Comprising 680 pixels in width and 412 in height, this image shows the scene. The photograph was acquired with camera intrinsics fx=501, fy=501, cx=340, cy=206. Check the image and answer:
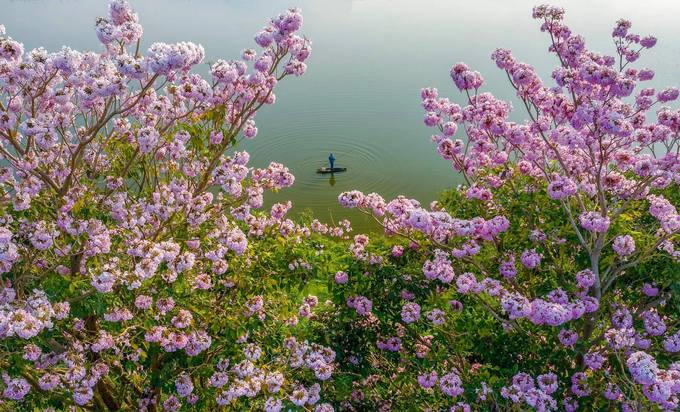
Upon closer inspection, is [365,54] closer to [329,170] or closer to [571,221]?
[329,170]

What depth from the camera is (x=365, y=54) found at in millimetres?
34000

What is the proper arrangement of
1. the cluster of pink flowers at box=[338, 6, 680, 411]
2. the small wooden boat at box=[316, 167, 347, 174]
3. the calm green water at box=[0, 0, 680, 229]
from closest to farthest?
the cluster of pink flowers at box=[338, 6, 680, 411] → the small wooden boat at box=[316, 167, 347, 174] → the calm green water at box=[0, 0, 680, 229]

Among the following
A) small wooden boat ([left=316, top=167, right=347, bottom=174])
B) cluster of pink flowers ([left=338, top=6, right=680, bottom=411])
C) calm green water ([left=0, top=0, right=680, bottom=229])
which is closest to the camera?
cluster of pink flowers ([left=338, top=6, right=680, bottom=411])

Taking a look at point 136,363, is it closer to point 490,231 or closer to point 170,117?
point 170,117

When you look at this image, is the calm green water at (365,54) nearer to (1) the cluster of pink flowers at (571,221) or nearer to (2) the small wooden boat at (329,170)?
(2) the small wooden boat at (329,170)

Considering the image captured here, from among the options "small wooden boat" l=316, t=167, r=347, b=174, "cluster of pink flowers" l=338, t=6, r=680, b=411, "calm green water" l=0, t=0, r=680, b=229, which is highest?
"calm green water" l=0, t=0, r=680, b=229

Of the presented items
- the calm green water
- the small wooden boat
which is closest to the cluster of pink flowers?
the calm green water

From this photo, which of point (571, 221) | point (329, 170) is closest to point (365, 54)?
point (329, 170)

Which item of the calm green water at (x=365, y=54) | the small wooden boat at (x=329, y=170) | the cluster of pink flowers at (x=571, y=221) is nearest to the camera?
the cluster of pink flowers at (x=571, y=221)

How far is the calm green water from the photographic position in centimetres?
2328

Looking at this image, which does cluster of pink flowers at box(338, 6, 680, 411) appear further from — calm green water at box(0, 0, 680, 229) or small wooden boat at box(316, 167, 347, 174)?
small wooden boat at box(316, 167, 347, 174)

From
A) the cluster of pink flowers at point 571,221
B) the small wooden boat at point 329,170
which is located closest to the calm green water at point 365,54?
the small wooden boat at point 329,170

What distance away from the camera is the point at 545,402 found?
558 cm

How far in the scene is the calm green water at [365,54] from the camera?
23281 millimetres
